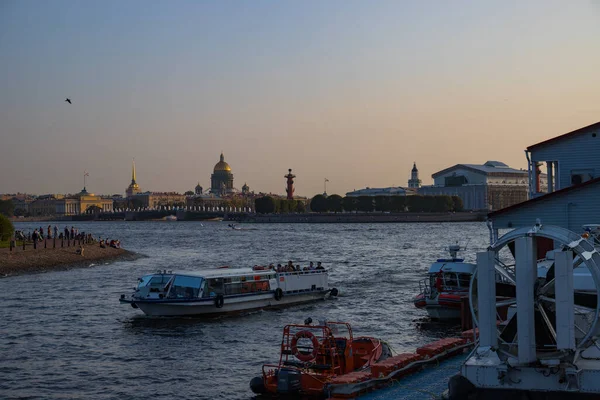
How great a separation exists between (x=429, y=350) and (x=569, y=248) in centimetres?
713

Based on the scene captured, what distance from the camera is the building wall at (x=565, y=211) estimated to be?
94.8 feet

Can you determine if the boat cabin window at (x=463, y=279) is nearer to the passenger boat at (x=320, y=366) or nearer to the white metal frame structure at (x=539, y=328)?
the passenger boat at (x=320, y=366)

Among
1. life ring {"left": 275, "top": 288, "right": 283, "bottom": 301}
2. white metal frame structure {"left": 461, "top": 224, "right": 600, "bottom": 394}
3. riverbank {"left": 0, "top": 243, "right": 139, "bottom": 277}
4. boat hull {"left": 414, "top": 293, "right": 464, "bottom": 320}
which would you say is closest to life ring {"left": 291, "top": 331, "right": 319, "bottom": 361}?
white metal frame structure {"left": 461, "top": 224, "right": 600, "bottom": 394}

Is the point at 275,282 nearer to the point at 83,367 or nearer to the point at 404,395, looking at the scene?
the point at 83,367

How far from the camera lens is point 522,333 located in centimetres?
1349

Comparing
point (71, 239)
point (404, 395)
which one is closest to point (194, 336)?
point (404, 395)

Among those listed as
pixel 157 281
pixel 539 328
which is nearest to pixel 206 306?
pixel 157 281

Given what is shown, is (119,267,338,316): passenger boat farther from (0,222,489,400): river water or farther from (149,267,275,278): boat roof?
(0,222,489,400): river water

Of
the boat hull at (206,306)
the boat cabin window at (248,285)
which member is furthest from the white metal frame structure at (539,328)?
the boat cabin window at (248,285)

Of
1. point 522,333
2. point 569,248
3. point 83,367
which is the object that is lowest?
point 83,367

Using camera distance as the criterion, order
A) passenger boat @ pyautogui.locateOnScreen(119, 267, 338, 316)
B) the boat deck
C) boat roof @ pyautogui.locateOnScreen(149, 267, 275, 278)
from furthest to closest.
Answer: boat roof @ pyautogui.locateOnScreen(149, 267, 275, 278)
passenger boat @ pyautogui.locateOnScreen(119, 267, 338, 316)
the boat deck

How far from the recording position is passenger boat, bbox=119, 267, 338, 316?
1334 inches

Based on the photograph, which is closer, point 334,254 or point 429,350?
point 429,350

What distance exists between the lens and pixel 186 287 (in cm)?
3422
